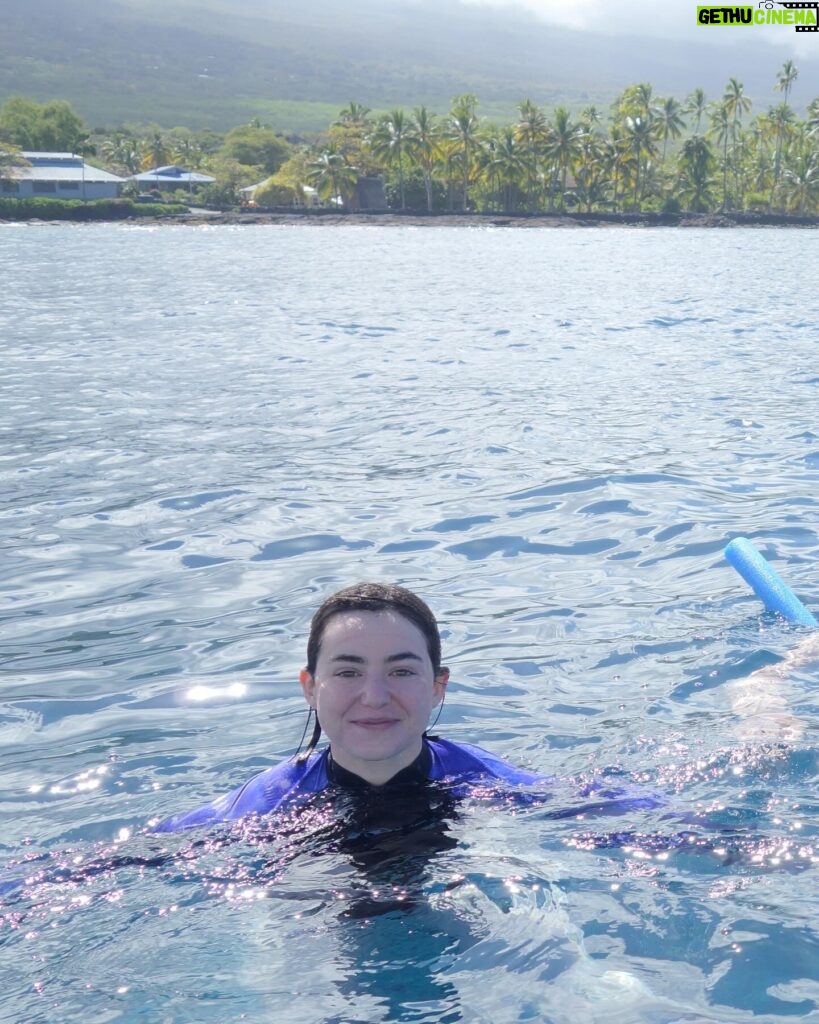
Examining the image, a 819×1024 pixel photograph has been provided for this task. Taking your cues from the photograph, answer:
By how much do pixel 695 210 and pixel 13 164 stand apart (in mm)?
56411

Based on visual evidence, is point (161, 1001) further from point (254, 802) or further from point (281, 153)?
point (281, 153)

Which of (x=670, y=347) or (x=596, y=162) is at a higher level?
(x=596, y=162)

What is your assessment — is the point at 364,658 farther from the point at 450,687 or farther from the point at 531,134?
the point at 531,134

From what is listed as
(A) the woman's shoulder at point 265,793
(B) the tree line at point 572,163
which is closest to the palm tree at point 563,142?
(B) the tree line at point 572,163

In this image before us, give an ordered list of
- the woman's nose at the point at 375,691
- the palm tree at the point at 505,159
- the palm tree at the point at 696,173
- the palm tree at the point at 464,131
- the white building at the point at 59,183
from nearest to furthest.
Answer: the woman's nose at the point at 375,691 < the palm tree at the point at 505,159 < the palm tree at the point at 464,131 < the white building at the point at 59,183 < the palm tree at the point at 696,173

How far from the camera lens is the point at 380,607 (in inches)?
132

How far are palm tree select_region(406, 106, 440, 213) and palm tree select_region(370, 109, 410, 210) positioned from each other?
61 centimetres

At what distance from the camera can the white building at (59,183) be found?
96.1 meters

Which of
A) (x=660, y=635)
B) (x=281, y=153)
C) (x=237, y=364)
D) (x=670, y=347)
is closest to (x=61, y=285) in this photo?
(x=237, y=364)

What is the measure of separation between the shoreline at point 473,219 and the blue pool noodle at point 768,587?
8420 centimetres

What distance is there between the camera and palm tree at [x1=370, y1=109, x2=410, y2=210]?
9806 cm

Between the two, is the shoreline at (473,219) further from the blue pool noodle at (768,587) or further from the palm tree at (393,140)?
the blue pool noodle at (768,587)

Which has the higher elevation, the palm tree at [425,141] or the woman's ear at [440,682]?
the palm tree at [425,141]

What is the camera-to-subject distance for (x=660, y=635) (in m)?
5.82
